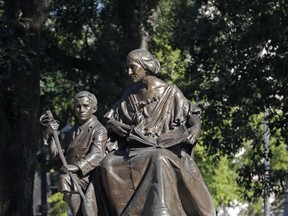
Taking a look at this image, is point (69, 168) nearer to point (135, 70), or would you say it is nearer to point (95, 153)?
point (95, 153)

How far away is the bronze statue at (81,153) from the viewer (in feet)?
45.8

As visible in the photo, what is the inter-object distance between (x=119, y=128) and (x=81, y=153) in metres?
0.56

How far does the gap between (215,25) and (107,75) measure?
4.41 metres

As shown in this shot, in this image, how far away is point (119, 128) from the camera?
14180 millimetres

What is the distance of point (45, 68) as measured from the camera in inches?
1237

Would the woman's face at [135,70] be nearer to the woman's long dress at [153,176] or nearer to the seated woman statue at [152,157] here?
the seated woman statue at [152,157]

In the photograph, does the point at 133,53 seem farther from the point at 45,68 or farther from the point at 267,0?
the point at 45,68

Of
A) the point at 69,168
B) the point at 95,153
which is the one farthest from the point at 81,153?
the point at 69,168

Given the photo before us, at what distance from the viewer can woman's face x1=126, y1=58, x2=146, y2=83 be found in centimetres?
1455

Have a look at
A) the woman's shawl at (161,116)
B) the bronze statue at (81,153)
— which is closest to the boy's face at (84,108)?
the bronze statue at (81,153)

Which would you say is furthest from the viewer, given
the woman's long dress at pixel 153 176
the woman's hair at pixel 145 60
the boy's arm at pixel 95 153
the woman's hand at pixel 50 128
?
the woman's hair at pixel 145 60

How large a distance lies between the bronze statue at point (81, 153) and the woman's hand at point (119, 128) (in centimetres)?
11

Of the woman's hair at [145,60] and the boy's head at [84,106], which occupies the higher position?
the woman's hair at [145,60]

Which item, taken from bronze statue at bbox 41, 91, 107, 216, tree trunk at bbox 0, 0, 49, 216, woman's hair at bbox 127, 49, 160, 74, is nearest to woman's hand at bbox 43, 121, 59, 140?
bronze statue at bbox 41, 91, 107, 216
